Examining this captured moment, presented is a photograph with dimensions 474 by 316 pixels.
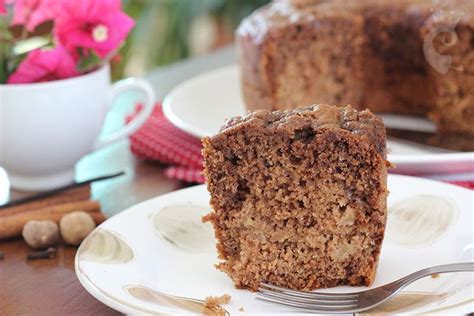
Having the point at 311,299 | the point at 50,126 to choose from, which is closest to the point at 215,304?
the point at 311,299

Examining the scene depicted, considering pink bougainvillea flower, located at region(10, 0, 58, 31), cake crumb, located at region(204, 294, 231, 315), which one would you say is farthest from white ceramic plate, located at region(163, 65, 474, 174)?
cake crumb, located at region(204, 294, 231, 315)

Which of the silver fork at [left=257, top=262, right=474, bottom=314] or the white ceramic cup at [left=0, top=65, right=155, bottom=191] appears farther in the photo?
the white ceramic cup at [left=0, top=65, right=155, bottom=191]

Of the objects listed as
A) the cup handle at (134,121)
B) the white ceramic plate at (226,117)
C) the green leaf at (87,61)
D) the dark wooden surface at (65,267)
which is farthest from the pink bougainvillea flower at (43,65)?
the white ceramic plate at (226,117)

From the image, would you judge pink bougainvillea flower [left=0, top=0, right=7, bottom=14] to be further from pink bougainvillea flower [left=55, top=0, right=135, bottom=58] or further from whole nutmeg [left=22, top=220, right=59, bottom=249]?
whole nutmeg [left=22, top=220, right=59, bottom=249]

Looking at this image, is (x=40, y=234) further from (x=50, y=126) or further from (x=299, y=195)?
(x=299, y=195)

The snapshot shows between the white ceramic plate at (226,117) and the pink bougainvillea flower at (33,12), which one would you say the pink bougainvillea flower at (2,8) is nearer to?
the pink bougainvillea flower at (33,12)

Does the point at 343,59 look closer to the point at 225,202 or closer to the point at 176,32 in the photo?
the point at 225,202

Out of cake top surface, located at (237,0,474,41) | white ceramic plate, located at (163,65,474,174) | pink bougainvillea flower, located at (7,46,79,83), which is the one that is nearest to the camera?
pink bougainvillea flower, located at (7,46,79,83)
